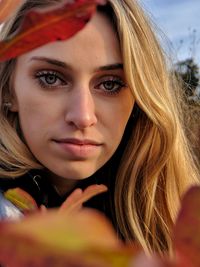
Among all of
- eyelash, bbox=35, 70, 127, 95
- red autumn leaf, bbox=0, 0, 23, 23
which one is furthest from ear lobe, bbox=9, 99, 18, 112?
red autumn leaf, bbox=0, 0, 23, 23

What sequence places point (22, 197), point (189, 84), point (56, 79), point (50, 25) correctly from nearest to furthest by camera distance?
point (50, 25) < point (22, 197) < point (56, 79) < point (189, 84)

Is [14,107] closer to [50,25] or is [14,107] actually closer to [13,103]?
[13,103]

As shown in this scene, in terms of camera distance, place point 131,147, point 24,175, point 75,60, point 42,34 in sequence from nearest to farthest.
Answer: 1. point 42,34
2. point 75,60
3. point 24,175
4. point 131,147

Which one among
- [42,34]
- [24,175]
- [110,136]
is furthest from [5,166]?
[42,34]

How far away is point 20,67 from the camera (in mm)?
1268

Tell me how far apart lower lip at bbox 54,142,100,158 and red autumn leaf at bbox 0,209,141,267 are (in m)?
1.05

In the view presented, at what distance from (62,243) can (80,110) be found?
1.01 m

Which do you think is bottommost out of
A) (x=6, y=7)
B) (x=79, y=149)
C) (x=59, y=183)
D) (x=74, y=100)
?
(x=59, y=183)

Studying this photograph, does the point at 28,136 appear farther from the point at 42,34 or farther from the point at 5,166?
the point at 42,34

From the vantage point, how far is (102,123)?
1217mm

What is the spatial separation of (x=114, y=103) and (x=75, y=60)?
0.47 ft

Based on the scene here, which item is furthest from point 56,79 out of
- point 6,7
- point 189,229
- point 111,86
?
point 189,229

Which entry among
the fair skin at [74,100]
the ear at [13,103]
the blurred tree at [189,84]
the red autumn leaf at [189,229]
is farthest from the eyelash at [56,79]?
the red autumn leaf at [189,229]

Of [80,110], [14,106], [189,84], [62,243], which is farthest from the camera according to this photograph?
[189,84]
